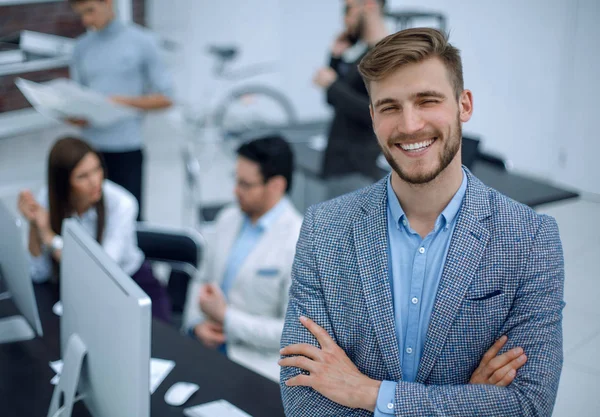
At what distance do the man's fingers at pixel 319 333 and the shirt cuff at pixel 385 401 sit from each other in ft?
0.49

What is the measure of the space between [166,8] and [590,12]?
→ 5841mm

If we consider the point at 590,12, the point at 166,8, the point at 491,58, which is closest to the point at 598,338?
the point at 590,12

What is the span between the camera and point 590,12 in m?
1.97

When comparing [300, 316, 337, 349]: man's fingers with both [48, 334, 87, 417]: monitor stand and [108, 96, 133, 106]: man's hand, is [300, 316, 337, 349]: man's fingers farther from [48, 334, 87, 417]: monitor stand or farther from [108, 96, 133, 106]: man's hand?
[108, 96, 133, 106]: man's hand

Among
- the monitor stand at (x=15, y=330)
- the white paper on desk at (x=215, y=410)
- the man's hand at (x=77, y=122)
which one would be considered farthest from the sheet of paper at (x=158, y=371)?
the man's hand at (x=77, y=122)

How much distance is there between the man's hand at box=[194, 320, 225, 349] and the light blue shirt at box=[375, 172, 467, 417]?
1214 millimetres

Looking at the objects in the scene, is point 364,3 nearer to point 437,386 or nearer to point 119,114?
point 119,114

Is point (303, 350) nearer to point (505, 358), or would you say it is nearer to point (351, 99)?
point (505, 358)

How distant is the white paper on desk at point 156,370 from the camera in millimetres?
2084

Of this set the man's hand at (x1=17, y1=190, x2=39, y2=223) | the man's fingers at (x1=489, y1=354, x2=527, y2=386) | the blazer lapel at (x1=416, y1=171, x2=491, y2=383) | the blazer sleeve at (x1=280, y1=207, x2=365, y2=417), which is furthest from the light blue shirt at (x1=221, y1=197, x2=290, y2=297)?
the man's fingers at (x1=489, y1=354, x2=527, y2=386)

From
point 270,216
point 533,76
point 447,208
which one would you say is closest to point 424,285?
point 447,208

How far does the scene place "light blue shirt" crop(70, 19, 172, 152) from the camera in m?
3.83

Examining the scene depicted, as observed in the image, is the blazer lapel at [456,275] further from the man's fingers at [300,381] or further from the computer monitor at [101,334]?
the computer monitor at [101,334]

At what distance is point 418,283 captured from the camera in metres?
1.48
